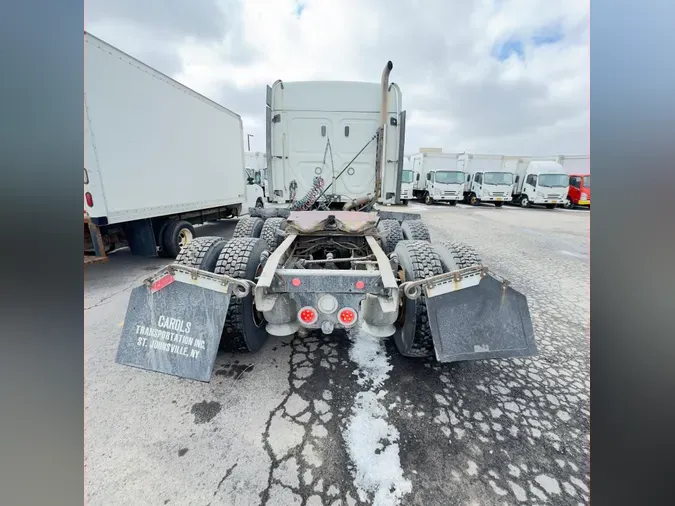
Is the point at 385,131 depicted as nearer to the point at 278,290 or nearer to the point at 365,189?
the point at 365,189

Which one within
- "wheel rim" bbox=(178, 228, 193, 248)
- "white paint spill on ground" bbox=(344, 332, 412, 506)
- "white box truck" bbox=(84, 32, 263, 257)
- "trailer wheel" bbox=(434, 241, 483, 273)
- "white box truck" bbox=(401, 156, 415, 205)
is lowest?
"white paint spill on ground" bbox=(344, 332, 412, 506)

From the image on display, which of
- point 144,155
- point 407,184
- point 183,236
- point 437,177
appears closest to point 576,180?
point 437,177

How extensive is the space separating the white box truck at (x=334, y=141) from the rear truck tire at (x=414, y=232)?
26.6 inches

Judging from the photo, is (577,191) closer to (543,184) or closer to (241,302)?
(543,184)

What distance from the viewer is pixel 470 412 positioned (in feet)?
7.54

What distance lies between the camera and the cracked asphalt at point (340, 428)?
1717mm

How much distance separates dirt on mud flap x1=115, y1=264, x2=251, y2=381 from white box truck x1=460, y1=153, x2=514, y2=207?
71.0ft

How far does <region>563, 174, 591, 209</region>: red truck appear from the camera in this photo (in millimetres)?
20094

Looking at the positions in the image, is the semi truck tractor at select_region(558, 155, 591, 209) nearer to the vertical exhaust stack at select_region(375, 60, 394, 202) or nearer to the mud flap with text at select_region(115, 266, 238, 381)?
the vertical exhaust stack at select_region(375, 60, 394, 202)

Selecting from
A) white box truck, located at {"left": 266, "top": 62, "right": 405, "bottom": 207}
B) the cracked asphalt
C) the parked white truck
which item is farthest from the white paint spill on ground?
the parked white truck
